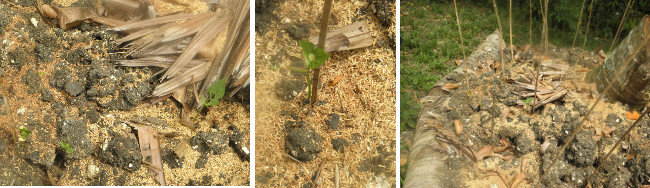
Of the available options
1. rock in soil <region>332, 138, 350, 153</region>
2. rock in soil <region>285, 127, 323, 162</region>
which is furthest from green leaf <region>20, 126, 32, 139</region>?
rock in soil <region>332, 138, 350, 153</region>

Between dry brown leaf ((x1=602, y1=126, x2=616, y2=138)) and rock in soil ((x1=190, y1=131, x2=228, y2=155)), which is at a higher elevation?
rock in soil ((x1=190, y1=131, x2=228, y2=155))

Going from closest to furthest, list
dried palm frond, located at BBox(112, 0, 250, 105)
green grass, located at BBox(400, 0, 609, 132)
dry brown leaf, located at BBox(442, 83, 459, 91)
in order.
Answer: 1. dried palm frond, located at BBox(112, 0, 250, 105)
2. dry brown leaf, located at BBox(442, 83, 459, 91)
3. green grass, located at BBox(400, 0, 609, 132)

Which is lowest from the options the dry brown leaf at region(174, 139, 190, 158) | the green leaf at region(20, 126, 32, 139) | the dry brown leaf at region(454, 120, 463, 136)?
the dry brown leaf at region(454, 120, 463, 136)

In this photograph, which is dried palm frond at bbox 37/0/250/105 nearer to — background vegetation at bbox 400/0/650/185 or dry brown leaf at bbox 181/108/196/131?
Result: dry brown leaf at bbox 181/108/196/131

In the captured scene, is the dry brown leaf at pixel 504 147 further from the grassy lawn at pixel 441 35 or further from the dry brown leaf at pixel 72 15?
the dry brown leaf at pixel 72 15

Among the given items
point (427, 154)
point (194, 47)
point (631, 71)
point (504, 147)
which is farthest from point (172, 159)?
point (631, 71)

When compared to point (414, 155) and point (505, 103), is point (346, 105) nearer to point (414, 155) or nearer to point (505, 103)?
point (414, 155)
